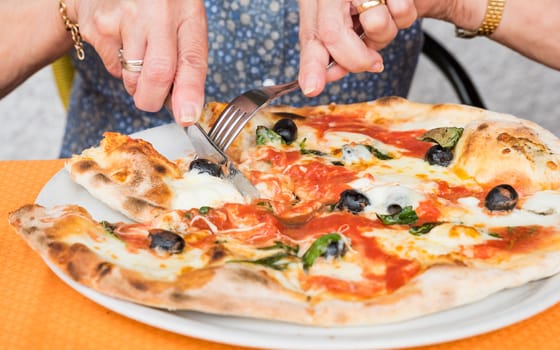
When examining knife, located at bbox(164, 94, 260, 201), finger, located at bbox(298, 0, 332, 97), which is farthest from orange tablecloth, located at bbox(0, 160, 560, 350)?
finger, located at bbox(298, 0, 332, 97)

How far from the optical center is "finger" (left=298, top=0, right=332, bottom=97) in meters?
1.38

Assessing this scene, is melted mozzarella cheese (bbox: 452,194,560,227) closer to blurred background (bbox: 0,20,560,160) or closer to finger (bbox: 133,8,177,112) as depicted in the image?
finger (bbox: 133,8,177,112)

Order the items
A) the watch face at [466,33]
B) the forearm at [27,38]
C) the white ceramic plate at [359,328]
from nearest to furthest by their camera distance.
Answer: the white ceramic plate at [359,328] < the forearm at [27,38] < the watch face at [466,33]

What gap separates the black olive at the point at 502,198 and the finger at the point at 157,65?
0.56 m

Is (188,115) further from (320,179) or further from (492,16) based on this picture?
(492,16)

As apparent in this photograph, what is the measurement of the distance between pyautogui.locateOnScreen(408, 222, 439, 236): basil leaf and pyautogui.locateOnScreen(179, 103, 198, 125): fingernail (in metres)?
0.39

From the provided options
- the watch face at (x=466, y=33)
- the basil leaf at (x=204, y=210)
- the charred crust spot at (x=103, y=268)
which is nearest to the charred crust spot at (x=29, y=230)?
the charred crust spot at (x=103, y=268)

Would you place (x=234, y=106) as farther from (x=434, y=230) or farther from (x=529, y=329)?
(x=529, y=329)

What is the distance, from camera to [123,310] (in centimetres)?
92

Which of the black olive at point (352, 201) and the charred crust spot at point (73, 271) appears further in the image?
the black olive at point (352, 201)

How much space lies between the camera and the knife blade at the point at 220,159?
4.17 feet

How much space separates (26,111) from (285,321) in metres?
3.53

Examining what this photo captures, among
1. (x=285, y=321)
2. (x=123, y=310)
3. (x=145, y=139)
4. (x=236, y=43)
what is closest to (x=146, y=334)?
(x=123, y=310)

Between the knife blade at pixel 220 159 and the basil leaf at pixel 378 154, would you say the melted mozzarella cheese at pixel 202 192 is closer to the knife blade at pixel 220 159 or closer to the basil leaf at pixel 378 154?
the knife blade at pixel 220 159
